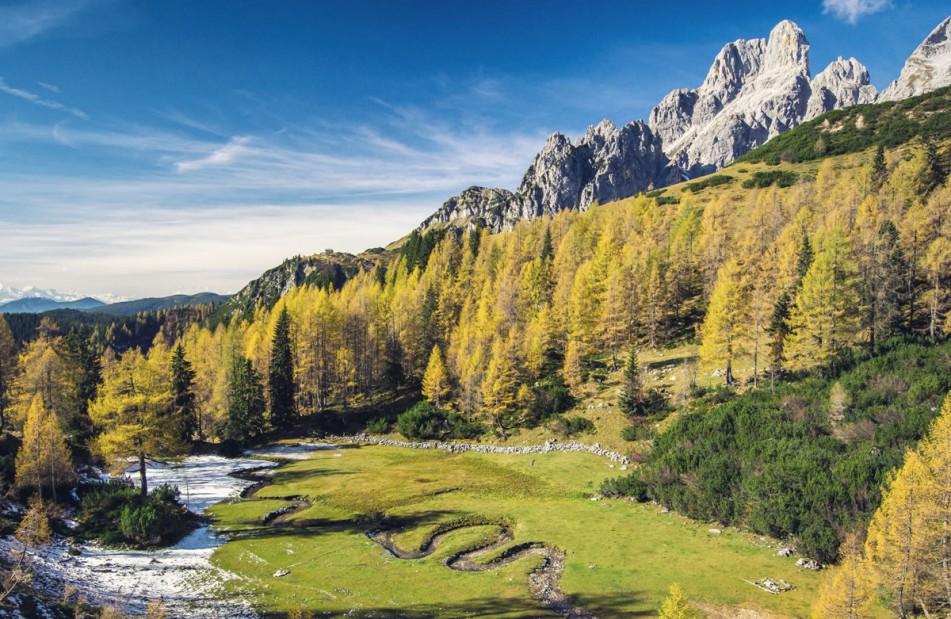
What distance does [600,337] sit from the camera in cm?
6962

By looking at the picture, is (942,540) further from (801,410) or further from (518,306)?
(518,306)

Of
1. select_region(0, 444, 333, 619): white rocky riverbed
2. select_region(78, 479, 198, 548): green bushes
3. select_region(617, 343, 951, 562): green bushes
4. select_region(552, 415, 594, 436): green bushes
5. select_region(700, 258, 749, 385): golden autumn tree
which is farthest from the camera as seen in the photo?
select_region(552, 415, 594, 436): green bushes

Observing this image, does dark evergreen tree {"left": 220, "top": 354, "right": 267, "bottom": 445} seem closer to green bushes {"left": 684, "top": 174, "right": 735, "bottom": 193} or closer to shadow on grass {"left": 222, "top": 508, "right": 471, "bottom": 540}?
shadow on grass {"left": 222, "top": 508, "right": 471, "bottom": 540}

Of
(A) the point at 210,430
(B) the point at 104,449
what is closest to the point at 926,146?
(B) the point at 104,449

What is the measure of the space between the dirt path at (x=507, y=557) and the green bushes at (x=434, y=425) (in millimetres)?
27800

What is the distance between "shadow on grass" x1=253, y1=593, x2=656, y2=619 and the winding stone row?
25826 mm

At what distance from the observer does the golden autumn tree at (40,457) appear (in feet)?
105

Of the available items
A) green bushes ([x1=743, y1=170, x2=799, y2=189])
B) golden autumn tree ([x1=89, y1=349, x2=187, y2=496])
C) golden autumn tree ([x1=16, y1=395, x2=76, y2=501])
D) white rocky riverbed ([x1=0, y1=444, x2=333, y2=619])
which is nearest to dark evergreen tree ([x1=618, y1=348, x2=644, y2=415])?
white rocky riverbed ([x1=0, y1=444, x2=333, y2=619])

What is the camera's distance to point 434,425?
66.4m

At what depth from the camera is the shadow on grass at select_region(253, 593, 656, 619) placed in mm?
22578

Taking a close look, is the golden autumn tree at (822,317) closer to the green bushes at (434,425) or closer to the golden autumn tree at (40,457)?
the green bushes at (434,425)

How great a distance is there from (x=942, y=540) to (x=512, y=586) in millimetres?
18766

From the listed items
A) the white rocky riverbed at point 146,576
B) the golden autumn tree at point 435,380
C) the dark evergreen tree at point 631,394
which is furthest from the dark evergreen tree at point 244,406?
the dark evergreen tree at point 631,394

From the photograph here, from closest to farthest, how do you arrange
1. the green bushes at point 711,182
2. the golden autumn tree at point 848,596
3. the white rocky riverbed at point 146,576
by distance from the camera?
the golden autumn tree at point 848,596
the white rocky riverbed at point 146,576
the green bushes at point 711,182
